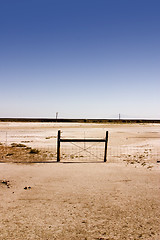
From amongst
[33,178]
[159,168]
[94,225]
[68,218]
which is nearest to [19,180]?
[33,178]

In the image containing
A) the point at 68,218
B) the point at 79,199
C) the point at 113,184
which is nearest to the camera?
the point at 68,218

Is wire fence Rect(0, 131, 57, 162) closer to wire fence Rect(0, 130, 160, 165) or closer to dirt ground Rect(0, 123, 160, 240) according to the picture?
wire fence Rect(0, 130, 160, 165)

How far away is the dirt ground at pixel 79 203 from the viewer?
4578 millimetres

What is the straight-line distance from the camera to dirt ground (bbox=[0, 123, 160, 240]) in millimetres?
4578

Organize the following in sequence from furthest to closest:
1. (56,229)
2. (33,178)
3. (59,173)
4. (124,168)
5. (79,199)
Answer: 1. (124,168)
2. (59,173)
3. (33,178)
4. (79,199)
5. (56,229)

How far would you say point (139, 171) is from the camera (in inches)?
388

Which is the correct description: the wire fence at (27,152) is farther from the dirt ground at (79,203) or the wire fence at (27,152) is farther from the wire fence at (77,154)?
the dirt ground at (79,203)

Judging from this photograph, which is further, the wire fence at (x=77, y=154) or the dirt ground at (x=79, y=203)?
the wire fence at (x=77, y=154)

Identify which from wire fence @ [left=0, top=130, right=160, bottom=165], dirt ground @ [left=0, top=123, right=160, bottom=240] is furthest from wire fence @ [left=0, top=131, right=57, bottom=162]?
dirt ground @ [left=0, top=123, right=160, bottom=240]

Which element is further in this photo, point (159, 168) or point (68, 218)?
point (159, 168)

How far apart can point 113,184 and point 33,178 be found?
3.66 metres

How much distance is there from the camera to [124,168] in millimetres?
10375

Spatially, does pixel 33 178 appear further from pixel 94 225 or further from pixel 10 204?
pixel 94 225

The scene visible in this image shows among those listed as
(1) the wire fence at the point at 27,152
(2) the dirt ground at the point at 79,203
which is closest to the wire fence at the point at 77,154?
(1) the wire fence at the point at 27,152
